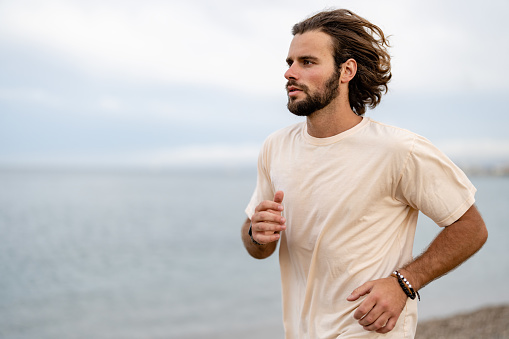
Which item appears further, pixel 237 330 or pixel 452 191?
pixel 237 330

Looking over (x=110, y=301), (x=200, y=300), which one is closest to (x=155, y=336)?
(x=200, y=300)

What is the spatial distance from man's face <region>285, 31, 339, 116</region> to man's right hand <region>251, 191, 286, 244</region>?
1.43 ft

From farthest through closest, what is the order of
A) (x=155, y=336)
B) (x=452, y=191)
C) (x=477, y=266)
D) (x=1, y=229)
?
(x=1, y=229), (x=477, y=266), (x=155, y=336), (x=452, y=191)

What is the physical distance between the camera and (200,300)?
12.9 meters

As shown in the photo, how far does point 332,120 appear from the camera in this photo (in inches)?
88.4

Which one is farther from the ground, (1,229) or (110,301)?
(1,229)

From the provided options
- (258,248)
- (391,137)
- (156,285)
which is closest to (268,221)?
(258,248)

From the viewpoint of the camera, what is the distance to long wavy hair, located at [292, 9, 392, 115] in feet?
7.46

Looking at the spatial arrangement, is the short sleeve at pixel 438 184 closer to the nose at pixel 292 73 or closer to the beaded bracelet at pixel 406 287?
the beaded bracelet at pixel 406 287

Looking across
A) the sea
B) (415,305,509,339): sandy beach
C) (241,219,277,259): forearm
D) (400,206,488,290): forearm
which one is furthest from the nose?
the sea

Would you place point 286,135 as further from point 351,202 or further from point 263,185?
point 351,202

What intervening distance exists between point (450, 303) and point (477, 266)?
20.4 ft

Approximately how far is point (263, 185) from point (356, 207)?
0.62 m

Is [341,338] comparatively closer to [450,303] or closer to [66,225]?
[450,303]
